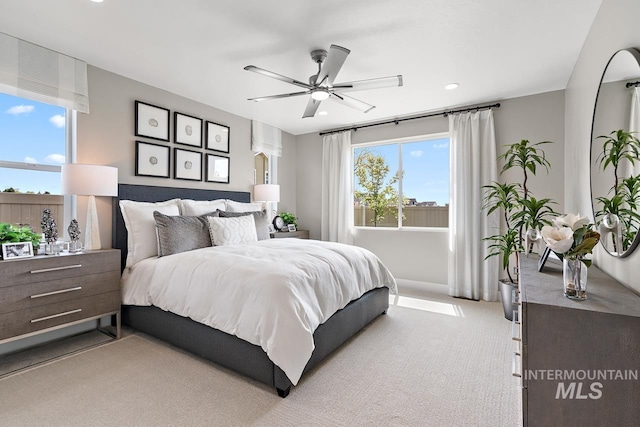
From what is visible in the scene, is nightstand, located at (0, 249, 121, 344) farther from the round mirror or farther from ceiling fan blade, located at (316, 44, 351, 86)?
the round mirror

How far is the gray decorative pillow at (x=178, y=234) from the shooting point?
2.86 metres

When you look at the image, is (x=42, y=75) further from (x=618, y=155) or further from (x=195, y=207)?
(x=618, y=155)

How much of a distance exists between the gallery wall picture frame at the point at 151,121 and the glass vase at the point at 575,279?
12.9ft

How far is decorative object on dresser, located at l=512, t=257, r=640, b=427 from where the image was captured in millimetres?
1028

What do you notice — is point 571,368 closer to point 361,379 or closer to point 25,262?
point 361,379

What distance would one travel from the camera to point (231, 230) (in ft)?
10.9

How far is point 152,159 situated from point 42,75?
1.17 metres

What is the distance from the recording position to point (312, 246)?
3.10 meters

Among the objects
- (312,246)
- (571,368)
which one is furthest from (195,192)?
(571,368)

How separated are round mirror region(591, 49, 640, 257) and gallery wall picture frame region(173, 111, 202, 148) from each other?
405 cm

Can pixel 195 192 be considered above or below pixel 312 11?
below

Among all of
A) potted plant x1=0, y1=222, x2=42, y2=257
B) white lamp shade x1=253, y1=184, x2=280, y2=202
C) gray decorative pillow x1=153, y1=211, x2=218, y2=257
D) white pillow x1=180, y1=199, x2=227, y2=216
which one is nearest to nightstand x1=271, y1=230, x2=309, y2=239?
white lamp shade x1=253, y1=184, x2=280, y2=202

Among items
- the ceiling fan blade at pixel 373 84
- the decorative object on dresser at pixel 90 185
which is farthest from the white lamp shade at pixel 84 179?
the ceiling fan blade at pixel 373 84

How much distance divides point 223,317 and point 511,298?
2.95 m
